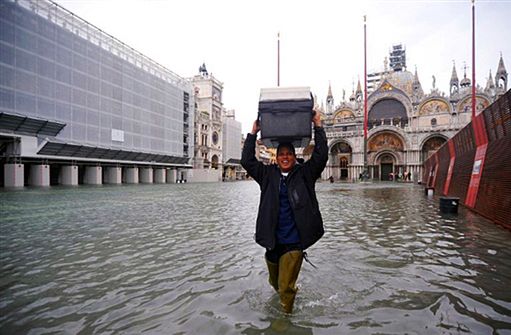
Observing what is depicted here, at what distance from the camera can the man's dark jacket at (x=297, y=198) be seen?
3213 millimetres

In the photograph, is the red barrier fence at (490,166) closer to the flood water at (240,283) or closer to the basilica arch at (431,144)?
the flood water at (240,283)

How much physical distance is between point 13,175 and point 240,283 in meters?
32.9

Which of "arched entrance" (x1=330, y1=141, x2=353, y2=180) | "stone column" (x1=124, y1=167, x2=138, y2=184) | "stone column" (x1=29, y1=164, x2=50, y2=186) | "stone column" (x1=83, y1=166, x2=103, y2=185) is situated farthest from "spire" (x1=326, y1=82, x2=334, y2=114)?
"stone column" (x1=29, y1=164, x2=50, y2=186)

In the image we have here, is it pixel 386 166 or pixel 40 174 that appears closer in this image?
pixel 40 174

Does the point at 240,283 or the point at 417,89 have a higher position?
the point at 417,89

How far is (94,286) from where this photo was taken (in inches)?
163

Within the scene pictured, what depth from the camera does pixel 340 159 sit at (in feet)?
203

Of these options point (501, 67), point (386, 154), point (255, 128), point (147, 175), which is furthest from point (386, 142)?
point (255, 128)

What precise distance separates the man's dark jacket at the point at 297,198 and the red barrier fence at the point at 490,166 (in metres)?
7.06

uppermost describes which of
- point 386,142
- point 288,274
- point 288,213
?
point 386,142

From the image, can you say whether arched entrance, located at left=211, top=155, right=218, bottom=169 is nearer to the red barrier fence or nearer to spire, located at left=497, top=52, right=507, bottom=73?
the red barrier fence

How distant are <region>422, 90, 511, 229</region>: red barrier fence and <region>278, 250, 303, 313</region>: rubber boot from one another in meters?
7.30

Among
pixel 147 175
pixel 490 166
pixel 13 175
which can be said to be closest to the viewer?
pixel 490 166

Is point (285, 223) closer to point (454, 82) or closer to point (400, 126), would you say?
point (400, 126)
